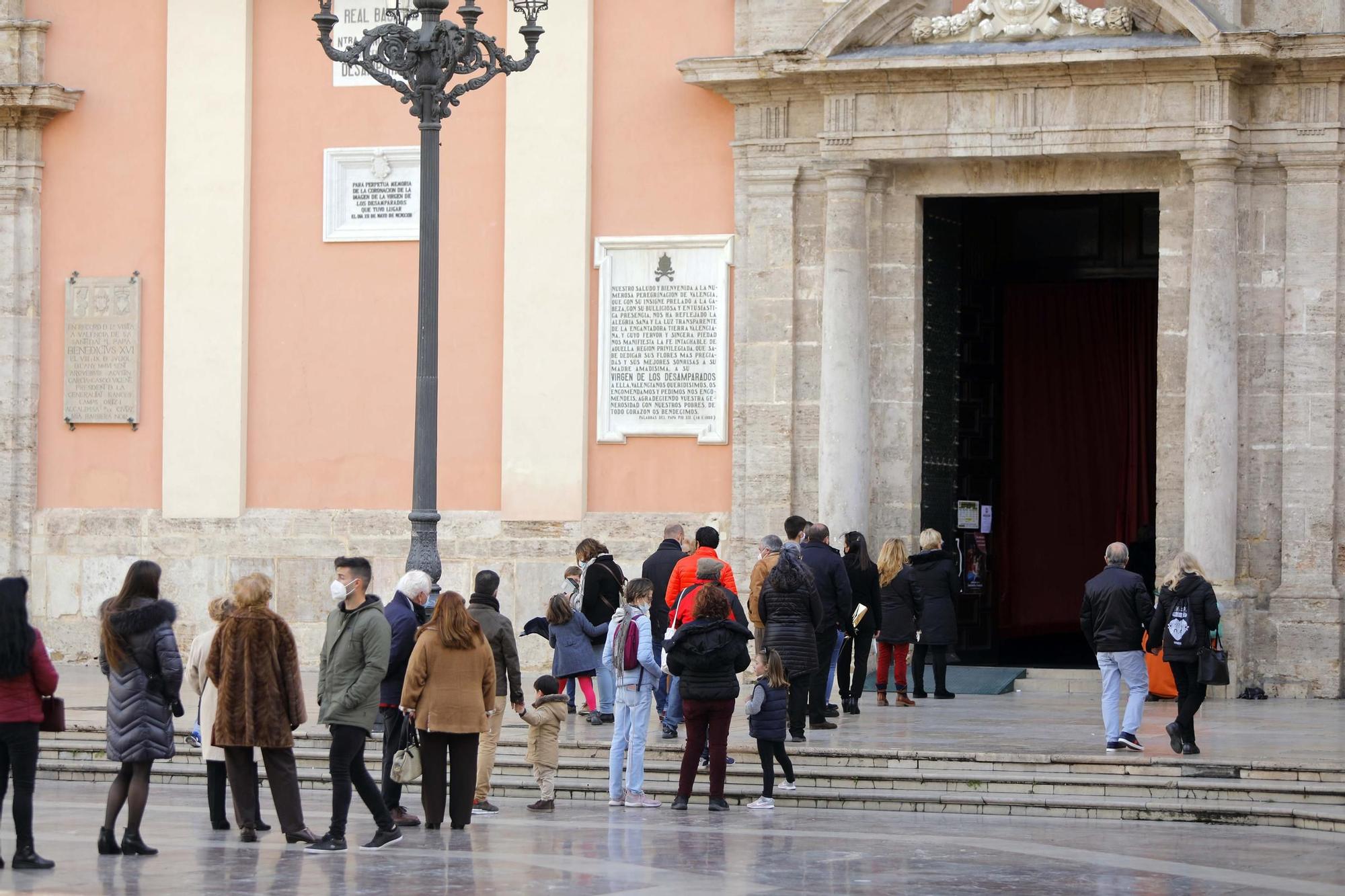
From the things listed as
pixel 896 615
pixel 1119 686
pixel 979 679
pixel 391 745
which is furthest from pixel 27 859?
pixel 979 679

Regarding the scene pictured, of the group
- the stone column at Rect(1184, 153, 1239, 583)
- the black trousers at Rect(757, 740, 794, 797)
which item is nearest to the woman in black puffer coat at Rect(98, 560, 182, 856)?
the black trousers at Rect(757, 740, 794, 797)

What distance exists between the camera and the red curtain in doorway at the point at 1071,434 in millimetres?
22672

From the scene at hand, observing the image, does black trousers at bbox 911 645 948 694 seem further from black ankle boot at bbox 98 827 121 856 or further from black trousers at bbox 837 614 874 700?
black ankle boot at bbox 98 827 121 856

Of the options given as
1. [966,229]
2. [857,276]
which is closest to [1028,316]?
[966,229]

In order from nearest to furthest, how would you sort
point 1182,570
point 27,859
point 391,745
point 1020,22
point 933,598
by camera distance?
point 27,859
point 391,745
point 1182,570
point 933,598
point 1020,22

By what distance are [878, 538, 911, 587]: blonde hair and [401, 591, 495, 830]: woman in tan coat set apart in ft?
19.8

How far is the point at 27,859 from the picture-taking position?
1031 centimetres

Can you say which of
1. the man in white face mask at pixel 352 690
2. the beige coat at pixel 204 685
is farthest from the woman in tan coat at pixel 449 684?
the beige coat at pixel 204 685

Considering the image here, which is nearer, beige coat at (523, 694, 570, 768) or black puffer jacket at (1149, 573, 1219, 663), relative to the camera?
beige coat at (523, 694, 570, 768)

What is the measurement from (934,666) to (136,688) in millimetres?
8125

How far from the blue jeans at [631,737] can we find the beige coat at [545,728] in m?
0.46

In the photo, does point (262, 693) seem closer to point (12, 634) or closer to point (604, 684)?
point (12, 634)

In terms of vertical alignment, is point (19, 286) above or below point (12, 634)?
above

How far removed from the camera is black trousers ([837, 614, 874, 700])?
53.6ft
